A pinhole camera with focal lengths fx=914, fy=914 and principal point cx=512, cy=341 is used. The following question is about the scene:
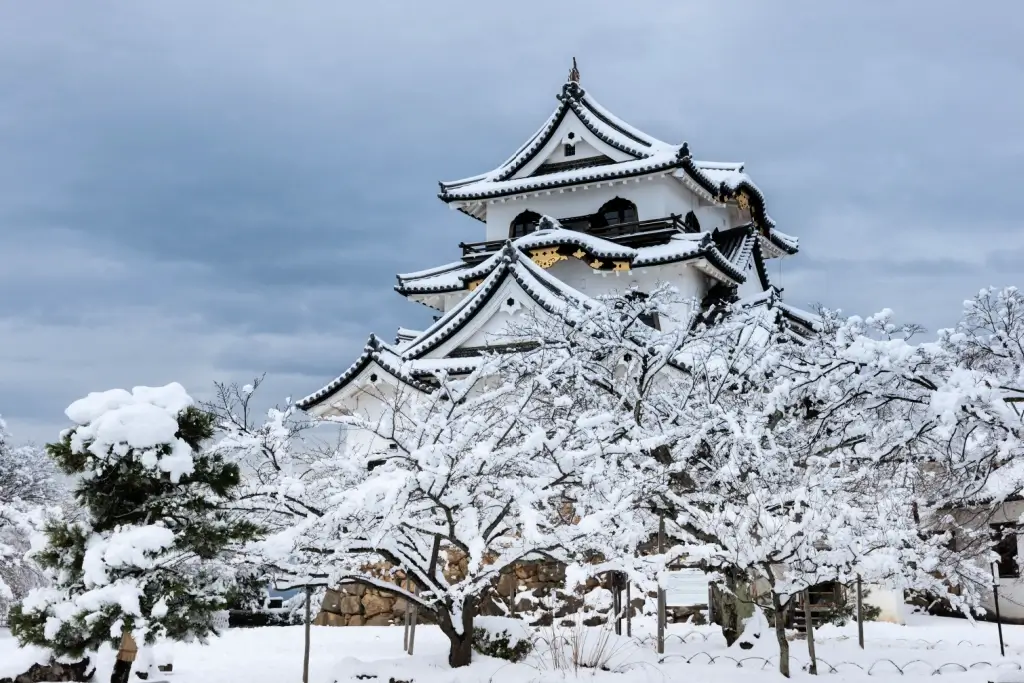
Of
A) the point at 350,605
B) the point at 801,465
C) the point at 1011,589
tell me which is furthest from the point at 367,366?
the point at 1011,589

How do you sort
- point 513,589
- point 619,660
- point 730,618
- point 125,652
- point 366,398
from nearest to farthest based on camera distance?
1. point 125,652
2. point 619,660
3. point 730,618
4. point 513,589
5. point 366,398

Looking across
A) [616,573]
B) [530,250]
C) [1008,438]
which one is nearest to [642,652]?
[616,573]

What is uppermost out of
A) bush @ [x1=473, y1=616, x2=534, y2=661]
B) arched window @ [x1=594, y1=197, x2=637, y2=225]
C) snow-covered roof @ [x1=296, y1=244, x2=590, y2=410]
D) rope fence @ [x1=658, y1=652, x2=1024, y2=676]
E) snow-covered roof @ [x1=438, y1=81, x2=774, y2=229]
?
snow-covered roof @ [x1=438, y1=81, x2=774, y2=229]

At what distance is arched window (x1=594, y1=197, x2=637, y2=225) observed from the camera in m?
29.8

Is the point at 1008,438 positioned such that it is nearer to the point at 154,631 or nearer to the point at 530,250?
the point at 154,631

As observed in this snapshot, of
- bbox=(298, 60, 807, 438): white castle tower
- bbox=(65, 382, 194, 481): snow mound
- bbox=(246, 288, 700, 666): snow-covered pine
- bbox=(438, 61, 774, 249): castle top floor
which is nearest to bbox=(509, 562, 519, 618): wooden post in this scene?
bbox=(298, 60, 807, 438): white castle tower

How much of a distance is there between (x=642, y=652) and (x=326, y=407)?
12.5m

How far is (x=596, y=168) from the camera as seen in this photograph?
1167 inches

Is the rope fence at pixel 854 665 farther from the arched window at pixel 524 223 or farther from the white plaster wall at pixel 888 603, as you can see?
the arched window at pixel 524 223

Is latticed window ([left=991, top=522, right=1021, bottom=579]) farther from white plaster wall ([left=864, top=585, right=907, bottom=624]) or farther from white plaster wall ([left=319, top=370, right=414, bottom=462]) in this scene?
white plaster wall ([left=319, top=370, right=414, bottom=462])

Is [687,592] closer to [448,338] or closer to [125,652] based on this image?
[448,338]

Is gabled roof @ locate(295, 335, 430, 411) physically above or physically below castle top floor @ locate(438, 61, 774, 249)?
below

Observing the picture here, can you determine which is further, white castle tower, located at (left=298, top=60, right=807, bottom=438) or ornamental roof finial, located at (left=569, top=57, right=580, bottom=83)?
ornamental roof finial, located at (left=569, top=57, right=580, bottom=83)

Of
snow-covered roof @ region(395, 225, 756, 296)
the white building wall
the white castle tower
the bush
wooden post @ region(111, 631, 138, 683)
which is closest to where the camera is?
wooden post @ region(111, 631, 138, 683)
